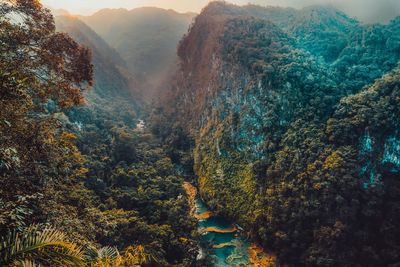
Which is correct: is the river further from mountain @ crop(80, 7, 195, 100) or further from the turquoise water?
mountain @ crop(80, 7, 195, 100)

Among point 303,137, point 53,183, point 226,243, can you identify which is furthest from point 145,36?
point 53,183

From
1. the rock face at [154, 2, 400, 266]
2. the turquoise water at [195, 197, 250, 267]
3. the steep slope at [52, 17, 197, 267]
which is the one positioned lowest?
the turquoise water at [195, 197, 250, 267]

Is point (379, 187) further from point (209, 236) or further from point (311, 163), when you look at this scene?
point (209, 236)

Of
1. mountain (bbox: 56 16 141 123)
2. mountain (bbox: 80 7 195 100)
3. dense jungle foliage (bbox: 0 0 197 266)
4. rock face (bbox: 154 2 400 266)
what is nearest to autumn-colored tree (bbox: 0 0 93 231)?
dense jungle foliage (bbox: 0 0 197 266)

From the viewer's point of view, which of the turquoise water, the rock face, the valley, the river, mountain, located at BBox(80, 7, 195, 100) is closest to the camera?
the valley

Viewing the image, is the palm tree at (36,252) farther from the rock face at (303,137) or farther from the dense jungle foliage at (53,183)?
the rock face at (303,137)

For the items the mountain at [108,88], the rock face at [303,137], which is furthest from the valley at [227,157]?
the mountain at [108,88]
